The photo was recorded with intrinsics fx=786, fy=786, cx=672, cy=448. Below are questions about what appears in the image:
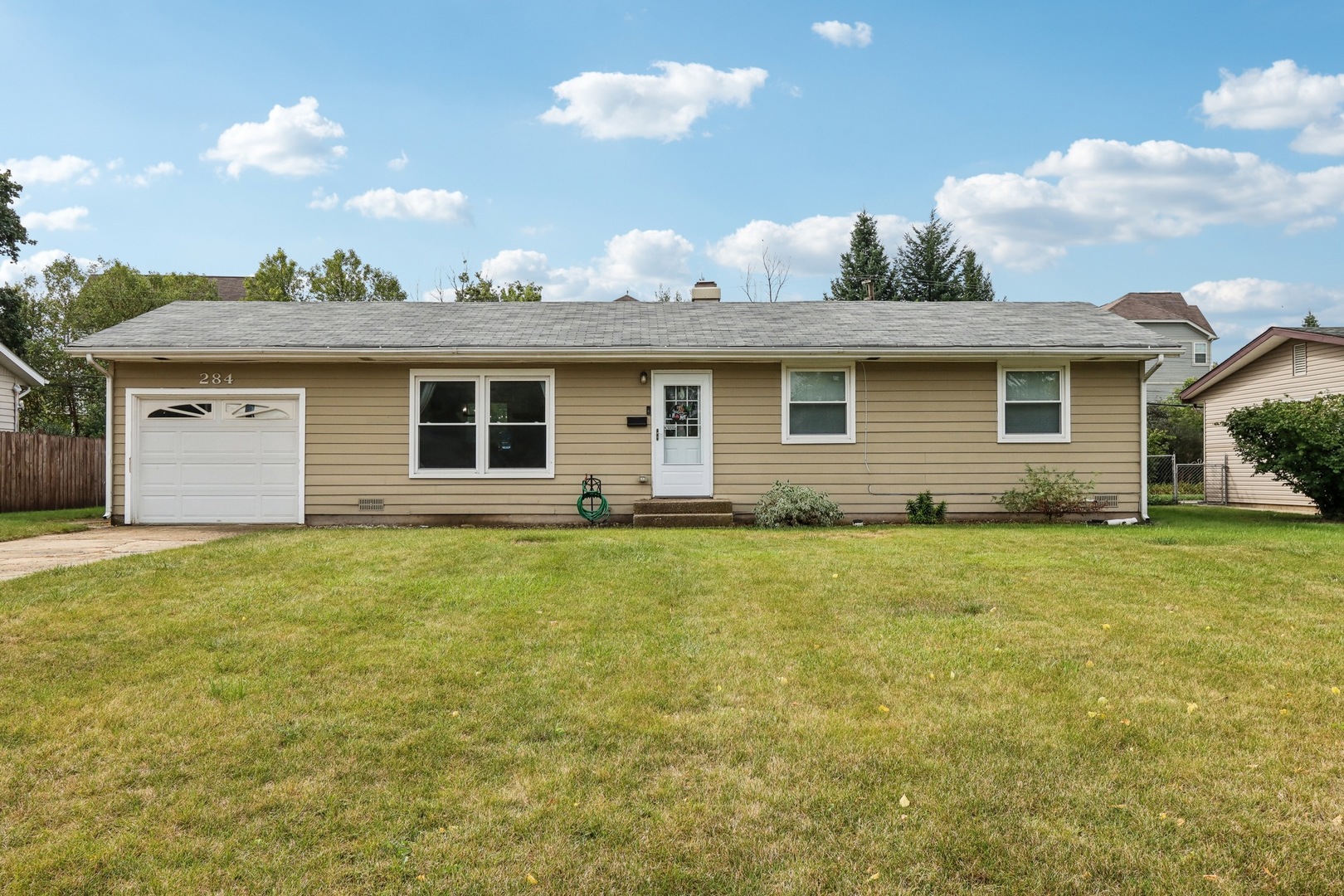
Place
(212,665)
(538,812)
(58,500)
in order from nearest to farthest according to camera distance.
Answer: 1. (538,812)
2. (212,665)
3. (58,500)

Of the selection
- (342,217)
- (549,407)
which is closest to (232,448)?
(549,407)

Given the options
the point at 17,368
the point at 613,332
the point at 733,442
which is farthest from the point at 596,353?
the point at 17,368

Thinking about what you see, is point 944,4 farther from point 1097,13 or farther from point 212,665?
point 212,665

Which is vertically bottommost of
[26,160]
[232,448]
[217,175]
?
[232,448]

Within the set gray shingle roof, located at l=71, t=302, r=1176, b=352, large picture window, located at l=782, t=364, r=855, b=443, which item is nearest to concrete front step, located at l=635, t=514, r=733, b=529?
large picture window, located at l=782, t=364, r=855, b=443

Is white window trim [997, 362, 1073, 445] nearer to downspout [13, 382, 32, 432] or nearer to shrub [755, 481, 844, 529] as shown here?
shrub [755, 481, 844, 529]

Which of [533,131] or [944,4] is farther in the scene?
[533,131]

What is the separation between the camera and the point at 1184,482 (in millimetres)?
23531

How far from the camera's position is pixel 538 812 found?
2.66m

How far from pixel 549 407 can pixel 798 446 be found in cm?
375

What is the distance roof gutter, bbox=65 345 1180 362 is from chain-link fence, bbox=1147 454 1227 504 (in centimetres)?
804

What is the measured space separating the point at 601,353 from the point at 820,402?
334cm

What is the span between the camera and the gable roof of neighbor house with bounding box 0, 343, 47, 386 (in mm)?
17797

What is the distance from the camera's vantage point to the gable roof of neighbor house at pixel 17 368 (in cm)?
1780
